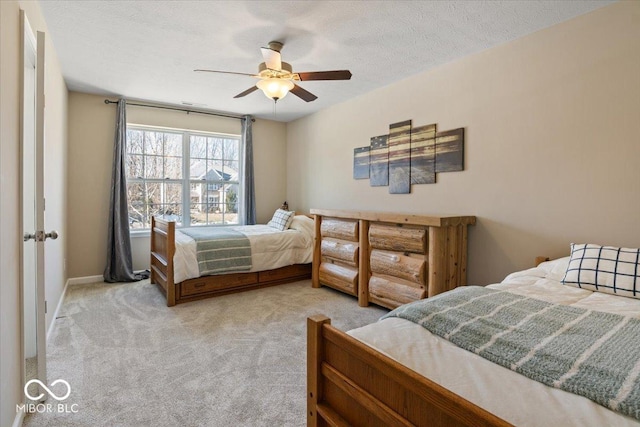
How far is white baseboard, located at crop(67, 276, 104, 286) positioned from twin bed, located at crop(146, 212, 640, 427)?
4.26 metres

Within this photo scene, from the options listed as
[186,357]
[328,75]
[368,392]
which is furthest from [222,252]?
[368,392]

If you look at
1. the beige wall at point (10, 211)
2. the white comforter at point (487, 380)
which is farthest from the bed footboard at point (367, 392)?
the beige wall at point (10, 211)

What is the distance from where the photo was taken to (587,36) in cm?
232

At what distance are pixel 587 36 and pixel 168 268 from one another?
408 cm

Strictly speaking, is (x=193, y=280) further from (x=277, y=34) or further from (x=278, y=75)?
(x=277, y=34)

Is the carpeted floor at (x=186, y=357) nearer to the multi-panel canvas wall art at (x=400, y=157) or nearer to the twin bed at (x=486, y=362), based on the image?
the twin bed at (x=486, y=362)

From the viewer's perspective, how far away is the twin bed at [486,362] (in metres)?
0.82

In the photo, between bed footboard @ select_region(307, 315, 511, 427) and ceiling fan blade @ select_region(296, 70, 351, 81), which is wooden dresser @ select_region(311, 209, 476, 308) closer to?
ceiling fan blade @ select_region(296, 70, 351, 81)

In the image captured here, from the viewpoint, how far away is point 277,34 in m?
2.65

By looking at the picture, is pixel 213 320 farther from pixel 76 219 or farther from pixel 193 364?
pixel 76 219

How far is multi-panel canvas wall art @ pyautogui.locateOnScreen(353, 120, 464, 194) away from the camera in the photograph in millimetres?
3170

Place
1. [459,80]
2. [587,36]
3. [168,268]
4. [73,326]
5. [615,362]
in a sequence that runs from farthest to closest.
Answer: [168,268] → [459,80] → [73,326] → [587,36] → [615,362]

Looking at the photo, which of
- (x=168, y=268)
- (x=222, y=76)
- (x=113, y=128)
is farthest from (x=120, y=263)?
(x=222, y=76)

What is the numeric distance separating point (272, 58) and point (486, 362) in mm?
2510
